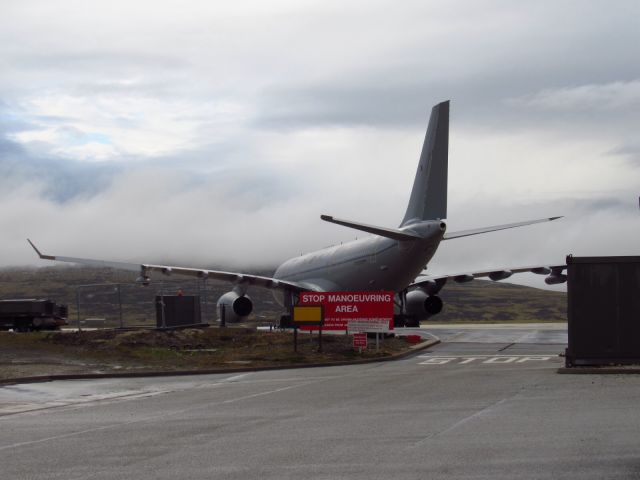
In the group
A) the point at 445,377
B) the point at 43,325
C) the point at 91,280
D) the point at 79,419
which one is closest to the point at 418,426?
the point at 79,419

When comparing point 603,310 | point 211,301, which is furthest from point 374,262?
point 211,301

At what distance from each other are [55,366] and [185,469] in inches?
714

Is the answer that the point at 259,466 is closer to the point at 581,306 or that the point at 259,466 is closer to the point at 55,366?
the point at 581,306

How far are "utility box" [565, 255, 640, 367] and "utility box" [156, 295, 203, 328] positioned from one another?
20.9 metres

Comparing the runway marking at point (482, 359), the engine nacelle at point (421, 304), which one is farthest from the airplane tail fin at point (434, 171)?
the runway marking at point (482, 359)

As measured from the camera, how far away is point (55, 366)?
1107 inches

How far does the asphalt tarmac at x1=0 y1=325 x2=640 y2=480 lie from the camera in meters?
10.8

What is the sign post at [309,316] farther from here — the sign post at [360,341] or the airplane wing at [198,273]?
the airplane wing at [198,273]

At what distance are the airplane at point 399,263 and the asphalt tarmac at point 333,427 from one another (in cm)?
1564

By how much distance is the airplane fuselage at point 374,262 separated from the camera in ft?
144

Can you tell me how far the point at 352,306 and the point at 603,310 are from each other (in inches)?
488

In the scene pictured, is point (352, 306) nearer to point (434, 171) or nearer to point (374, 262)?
point (434, 171)

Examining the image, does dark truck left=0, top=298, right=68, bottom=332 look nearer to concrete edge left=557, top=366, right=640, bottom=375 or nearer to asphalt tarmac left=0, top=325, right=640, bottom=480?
asphalt tarmac left=0, top=325, right=640, bottom=480

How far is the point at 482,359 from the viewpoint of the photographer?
2961 cm
